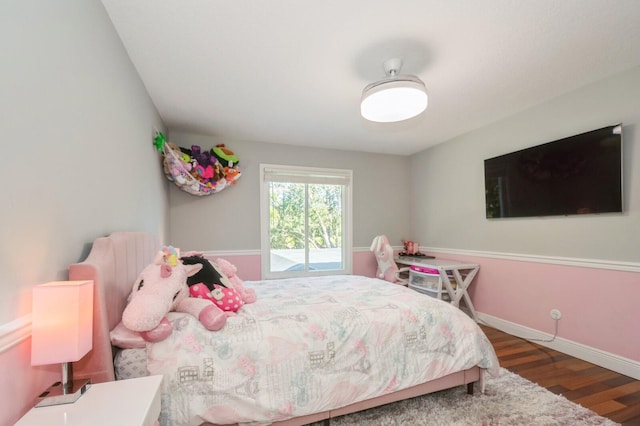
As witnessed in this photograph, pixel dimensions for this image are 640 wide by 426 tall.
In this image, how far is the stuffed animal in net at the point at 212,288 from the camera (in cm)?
170

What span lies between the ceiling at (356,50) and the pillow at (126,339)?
66.2 inches

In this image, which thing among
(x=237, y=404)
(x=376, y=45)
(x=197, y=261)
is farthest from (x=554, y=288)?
(x=197, y=261)

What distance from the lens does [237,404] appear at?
4.62 ft

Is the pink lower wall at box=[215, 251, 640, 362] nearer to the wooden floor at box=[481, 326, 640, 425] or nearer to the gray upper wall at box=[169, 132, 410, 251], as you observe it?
the wooden floor at box=[481, 326, 640, 425]

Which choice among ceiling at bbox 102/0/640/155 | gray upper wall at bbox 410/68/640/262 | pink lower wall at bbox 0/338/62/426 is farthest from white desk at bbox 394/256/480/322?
pink lower wall at bbox 0/338/62/426

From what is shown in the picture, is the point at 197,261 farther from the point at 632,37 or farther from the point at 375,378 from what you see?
the point at 632,37

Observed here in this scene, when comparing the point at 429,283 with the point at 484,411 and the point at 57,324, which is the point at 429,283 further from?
the point at 57,324

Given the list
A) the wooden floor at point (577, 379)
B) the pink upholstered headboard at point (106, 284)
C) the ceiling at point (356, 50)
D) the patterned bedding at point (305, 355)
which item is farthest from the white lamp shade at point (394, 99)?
the wooden floor at point (577, 379)

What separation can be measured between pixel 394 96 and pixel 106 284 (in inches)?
78.8

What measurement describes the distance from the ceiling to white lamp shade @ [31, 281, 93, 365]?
150 centimetres

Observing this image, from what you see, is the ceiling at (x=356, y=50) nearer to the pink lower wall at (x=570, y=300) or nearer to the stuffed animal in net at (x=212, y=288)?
the stuffed animal in net at (x=212, y=288)

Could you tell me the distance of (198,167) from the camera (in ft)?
10.3

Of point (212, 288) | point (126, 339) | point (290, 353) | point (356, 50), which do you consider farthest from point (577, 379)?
point (126, 339)

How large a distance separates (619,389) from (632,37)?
94.0 inches
